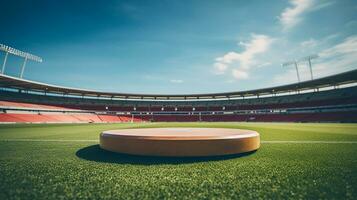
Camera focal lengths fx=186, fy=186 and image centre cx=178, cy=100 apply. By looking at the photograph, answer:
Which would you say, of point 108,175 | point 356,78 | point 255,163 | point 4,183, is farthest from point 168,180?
point 356,78

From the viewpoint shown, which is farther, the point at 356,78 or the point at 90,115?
the point at 90,115

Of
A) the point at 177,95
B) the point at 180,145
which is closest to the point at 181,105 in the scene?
the point at 177,95

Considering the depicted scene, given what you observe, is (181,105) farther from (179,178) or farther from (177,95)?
(179,178)

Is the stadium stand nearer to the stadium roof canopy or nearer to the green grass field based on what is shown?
the stadium roof canopy

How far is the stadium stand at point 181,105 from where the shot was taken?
34.8m

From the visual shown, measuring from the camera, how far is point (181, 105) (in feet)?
199

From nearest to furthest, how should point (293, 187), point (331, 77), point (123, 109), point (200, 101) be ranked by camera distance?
point (293, 187) → point (331, 77) → point (123, 109) → point (200, 101)

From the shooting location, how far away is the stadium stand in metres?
34.8

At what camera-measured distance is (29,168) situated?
3.00 metres

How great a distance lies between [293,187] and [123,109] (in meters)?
57.1

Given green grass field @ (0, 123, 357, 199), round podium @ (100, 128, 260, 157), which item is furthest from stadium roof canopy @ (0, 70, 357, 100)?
round podium @ (100, 128, 260, 157)

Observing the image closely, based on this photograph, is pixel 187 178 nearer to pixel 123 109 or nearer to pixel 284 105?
pixel 284 105

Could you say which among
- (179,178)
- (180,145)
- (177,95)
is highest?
(177,95)

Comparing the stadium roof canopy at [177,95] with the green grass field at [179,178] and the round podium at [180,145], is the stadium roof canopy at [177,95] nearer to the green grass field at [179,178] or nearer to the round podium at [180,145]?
the green grass field at [179,178]
